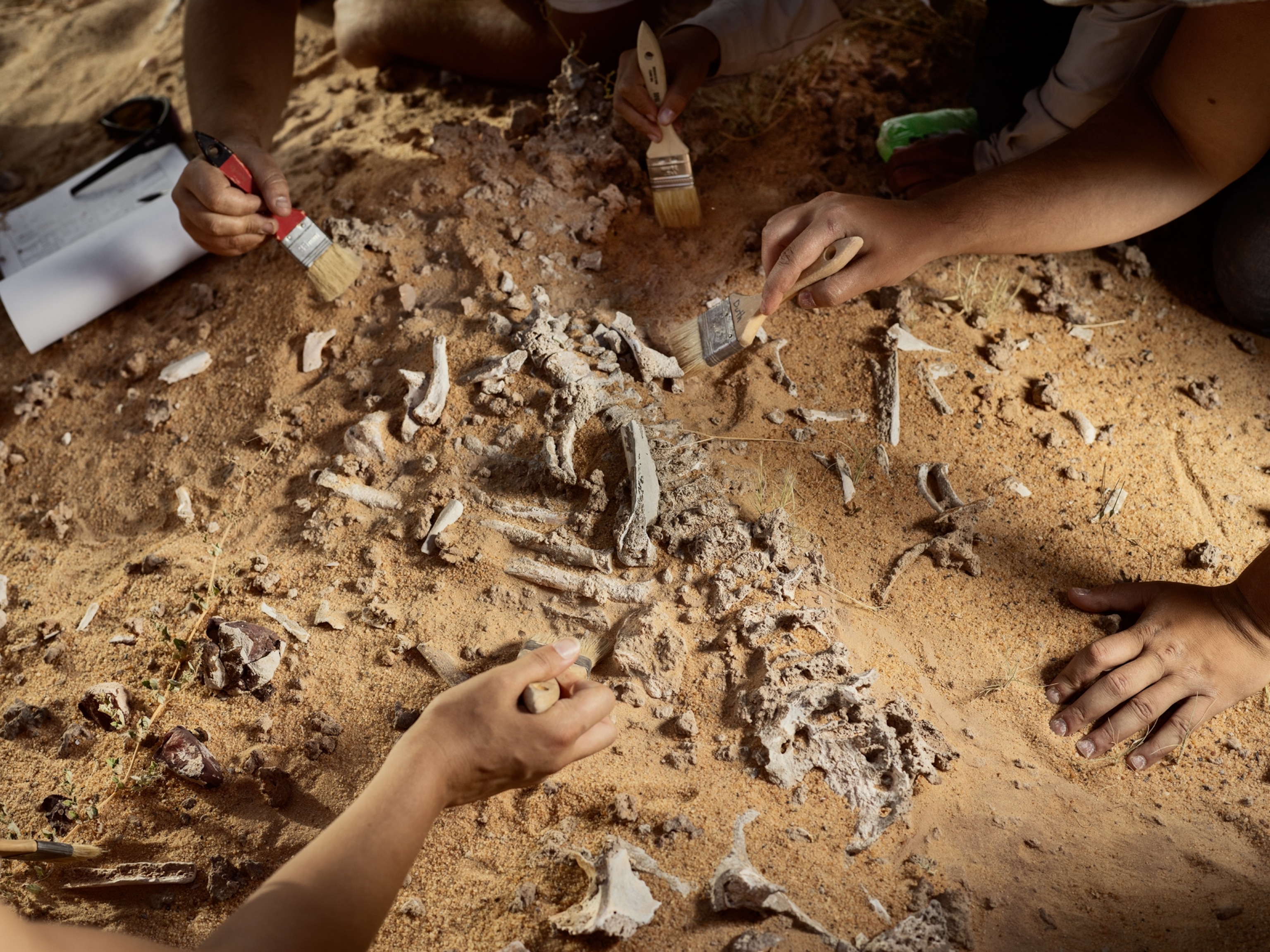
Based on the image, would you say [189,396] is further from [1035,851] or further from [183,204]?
[1035,851]

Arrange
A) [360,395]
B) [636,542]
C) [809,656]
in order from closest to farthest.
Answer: [809,656] → [636,542] → [360,395]

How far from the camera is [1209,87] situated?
6.20 ft

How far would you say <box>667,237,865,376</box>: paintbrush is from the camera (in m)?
1.91

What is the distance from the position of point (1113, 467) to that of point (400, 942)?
1921mm

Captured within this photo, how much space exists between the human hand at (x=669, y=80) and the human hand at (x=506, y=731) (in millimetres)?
1605

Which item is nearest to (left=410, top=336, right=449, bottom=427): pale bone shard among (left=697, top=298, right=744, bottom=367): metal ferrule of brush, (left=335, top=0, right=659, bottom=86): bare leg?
(left=697, top=298, right=744, bottom=367): metal ferrule of brush

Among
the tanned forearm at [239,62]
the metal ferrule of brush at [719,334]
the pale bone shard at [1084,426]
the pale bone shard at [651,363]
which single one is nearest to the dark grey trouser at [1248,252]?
the pale bone shard at [1084,426]

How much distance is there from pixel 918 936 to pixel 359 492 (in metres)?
1.53

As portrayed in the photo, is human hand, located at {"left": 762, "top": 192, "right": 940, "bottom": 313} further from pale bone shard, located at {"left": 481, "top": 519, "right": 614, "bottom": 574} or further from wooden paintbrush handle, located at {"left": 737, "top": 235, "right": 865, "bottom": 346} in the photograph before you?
pale bone shard, located at {"left": 481, "top": 519, "right": 614, "bottom": 574}

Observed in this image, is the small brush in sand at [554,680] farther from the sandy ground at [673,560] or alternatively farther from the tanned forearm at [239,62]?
the tanned forearm at [239,62]

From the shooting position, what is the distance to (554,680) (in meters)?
1.62

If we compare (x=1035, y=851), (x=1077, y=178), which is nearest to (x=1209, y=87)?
(x=1077, y=178)

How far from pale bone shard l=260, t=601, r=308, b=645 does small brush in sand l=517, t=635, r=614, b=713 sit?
19.6 inches

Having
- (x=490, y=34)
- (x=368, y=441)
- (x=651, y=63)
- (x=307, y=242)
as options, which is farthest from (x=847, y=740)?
(x=490, y=34)
